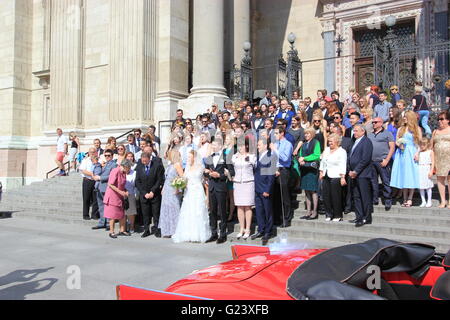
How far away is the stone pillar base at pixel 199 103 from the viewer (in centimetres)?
1576

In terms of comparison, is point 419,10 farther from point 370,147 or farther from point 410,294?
point 410,294

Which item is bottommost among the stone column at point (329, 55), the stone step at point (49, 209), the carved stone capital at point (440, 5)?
the stone step at point (49, 209)

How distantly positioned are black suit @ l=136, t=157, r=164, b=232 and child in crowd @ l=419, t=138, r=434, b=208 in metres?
5.80

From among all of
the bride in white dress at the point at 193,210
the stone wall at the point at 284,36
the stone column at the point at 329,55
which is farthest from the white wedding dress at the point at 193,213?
the stone wall at the point at 284,36

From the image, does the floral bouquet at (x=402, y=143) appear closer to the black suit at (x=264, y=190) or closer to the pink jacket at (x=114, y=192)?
the black suit at (x=264, y=190)

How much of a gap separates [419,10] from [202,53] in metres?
9.43

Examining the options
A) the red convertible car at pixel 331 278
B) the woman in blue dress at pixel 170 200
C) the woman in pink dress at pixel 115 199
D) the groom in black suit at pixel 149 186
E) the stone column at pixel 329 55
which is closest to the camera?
the red convertible car at pixel 331 278

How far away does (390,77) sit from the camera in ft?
50.3

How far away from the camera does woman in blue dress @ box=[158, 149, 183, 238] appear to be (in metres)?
9.34

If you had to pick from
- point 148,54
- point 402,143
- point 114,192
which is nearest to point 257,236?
point 114,192

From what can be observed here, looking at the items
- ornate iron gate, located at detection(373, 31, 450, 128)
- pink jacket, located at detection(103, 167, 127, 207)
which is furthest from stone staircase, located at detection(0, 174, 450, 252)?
ornate iron gate, located at detection(373, 31, 450, 128)

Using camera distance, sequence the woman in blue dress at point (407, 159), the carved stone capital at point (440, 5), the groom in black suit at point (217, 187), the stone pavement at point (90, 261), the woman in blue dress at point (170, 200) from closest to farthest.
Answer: the stone pavement at point (90, 261), the woman in blue dress at point (407, 159), the groom in black suit at point (217, 187), the woman in blue dress at point (170, 200), the carved stone capital at point (440, 5)

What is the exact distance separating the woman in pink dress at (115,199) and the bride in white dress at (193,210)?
1.60m

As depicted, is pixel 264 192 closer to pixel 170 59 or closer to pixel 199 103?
pixel 199 103
